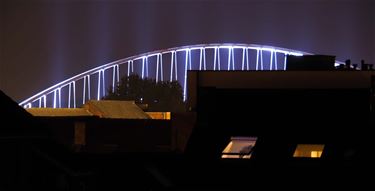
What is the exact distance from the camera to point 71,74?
22.9 m

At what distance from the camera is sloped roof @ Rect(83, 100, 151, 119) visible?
19.2 ft

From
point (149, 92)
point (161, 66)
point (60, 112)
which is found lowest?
point (149, 92)

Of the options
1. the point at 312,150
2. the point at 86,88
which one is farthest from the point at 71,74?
the point at 312,150

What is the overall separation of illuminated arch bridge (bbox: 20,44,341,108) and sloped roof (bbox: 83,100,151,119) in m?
15.5

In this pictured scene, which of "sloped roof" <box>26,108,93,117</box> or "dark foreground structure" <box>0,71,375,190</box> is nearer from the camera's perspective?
"dark foreground structure" <box>0,71,375,190</box>

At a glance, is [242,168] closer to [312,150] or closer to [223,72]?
[223,72]

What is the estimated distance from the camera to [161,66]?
22.6m

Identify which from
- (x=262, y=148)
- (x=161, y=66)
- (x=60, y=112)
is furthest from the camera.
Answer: (x=161, y=66)

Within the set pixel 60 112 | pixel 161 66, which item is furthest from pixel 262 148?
pixel 161 66

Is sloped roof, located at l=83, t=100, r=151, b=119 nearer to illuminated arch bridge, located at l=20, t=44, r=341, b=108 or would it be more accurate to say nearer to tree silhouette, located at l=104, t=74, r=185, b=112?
tree silhouette, located at l=104, t=74, r=185, b=112

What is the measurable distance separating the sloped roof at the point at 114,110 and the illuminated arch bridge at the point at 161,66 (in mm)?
15470

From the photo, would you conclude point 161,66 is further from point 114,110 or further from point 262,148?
point 262,148

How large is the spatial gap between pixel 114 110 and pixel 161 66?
1657cm

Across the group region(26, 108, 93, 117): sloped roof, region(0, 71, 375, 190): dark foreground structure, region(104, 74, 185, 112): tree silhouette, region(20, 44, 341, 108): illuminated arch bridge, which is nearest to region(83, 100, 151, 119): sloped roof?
region(26, 108, 93, 117): sloped roof
